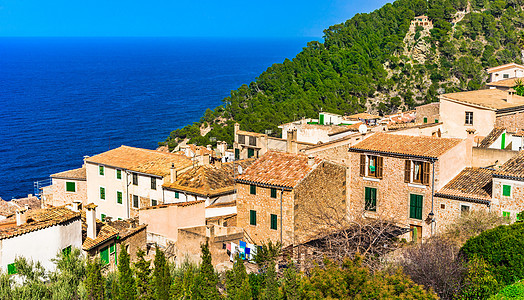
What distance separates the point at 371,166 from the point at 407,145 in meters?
1.71

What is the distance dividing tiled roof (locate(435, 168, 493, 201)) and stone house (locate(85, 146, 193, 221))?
42.2ft

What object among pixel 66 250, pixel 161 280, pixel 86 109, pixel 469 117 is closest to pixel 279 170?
pixel 66 250

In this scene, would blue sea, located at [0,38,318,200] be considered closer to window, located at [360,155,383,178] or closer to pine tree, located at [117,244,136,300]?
window, located at [360,155,383,178]

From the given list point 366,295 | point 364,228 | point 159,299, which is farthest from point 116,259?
point 366,295

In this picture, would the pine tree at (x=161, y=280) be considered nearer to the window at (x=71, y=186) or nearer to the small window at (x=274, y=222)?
the small window at (x=274, y=222)

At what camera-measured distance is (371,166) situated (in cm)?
2703

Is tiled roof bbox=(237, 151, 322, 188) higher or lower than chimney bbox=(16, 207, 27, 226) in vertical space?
higher

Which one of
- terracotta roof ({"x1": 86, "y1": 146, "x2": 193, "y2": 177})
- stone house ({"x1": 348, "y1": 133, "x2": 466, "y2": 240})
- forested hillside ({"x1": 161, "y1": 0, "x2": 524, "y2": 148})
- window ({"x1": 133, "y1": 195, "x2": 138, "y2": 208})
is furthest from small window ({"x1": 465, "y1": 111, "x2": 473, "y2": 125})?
forested hillside ({"x1": 161, "y1": 0, "x2": 524, "y2": 148})

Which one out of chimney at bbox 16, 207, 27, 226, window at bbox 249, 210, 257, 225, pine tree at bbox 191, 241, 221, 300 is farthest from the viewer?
window at bbox 249, 210, 257, 225

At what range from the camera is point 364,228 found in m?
24.2

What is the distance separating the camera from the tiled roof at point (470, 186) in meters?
24.5

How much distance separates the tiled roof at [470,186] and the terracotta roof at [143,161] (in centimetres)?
1300

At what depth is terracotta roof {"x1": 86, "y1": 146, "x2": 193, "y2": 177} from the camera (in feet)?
106

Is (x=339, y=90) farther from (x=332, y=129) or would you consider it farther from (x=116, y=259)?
(x=116, y=259)
